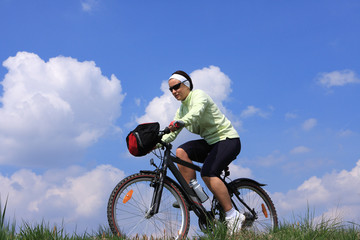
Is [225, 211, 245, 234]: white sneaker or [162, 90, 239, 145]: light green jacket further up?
[162, 90, 239, 145]: light green jacket

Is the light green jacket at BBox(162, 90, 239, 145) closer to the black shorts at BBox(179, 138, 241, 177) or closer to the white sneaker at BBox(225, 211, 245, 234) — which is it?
the black shorts at BBox(179, 138, 241, 177)

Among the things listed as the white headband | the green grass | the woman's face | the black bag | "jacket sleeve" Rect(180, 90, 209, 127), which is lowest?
the green grass

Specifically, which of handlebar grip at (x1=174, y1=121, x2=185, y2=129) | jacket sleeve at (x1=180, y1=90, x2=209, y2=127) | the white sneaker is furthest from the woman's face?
the white sneaker

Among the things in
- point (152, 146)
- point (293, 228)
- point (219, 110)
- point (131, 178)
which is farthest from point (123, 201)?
point (293, 228)

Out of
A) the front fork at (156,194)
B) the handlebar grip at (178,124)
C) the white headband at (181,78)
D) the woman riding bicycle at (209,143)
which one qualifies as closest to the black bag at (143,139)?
the handlebar grip at (178,124)

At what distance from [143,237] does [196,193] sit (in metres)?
Result: 1.00

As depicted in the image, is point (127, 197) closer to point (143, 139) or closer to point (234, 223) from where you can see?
point (143, 139)

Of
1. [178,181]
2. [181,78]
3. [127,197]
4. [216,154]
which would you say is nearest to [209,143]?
[216,154]

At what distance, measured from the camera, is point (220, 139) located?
5.73m

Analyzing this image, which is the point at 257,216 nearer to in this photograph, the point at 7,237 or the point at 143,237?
the point at 143,237

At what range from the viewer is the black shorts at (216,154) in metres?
5.65

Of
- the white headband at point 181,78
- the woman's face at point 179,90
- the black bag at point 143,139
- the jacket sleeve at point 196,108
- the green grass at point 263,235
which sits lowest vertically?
the green grass at point 263,235

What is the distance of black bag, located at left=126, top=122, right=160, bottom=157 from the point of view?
503 cm

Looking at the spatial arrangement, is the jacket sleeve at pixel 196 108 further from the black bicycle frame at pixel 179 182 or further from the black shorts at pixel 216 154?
the black bicycle frame at pixel 179 182
